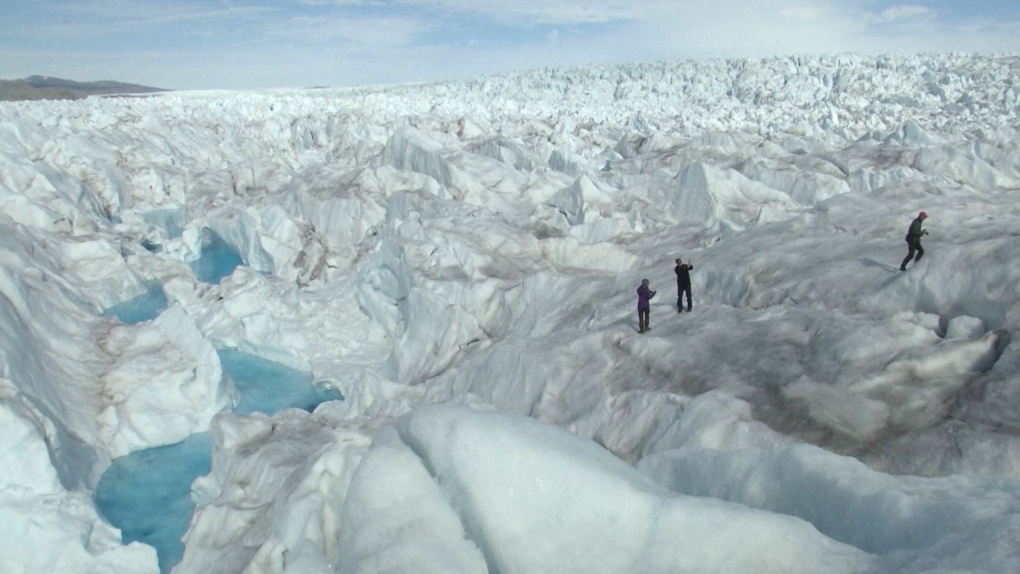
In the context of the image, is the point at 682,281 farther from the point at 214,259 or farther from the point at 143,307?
the point at 214,259

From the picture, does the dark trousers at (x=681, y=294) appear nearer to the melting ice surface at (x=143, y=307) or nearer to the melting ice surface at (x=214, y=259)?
the melting ice surface at (x=143, y=307)

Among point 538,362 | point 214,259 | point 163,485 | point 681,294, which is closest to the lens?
point 538,362

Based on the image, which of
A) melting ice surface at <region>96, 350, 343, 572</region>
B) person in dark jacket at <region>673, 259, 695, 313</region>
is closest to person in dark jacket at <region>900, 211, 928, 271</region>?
person in dark jacket at <region>673, 259, 695, 313</region>

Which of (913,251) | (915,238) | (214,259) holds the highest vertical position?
(915,238)

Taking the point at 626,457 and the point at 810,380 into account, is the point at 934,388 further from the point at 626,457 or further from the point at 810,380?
the point at 626,457

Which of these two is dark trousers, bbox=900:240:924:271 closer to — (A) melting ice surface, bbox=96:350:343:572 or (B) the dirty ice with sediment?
(B) the dirty ice with sediment

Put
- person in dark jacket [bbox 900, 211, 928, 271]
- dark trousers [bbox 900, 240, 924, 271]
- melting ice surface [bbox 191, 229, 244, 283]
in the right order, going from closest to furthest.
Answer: person in dark jacket [bbox 900, 211, 928, 271] < dark trousers [bbox 900, 240, 924, 271] < melting ice surface [bbox 191, 229, 244, 283]

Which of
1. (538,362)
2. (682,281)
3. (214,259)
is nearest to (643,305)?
(682,281)

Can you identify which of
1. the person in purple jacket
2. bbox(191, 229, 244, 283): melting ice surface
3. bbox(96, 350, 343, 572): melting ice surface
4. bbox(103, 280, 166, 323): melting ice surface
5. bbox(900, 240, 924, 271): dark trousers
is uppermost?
bbox(900, 240, 924, 271): dark trousers

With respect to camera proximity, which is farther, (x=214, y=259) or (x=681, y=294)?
(x=214, y=259)
